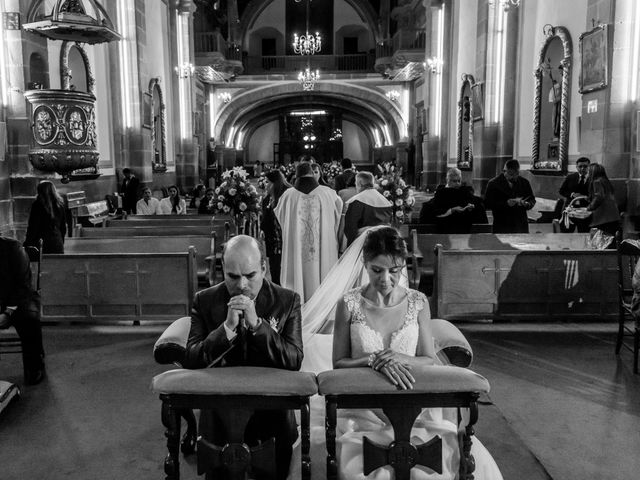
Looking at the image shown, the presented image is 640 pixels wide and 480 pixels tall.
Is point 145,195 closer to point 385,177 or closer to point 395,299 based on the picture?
point 385,177

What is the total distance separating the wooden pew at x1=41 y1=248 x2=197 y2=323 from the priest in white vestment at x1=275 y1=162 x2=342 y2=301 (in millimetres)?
1088

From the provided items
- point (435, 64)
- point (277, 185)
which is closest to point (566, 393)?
point (277, 185)

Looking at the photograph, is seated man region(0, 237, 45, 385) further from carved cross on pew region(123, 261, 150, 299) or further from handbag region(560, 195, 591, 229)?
handbag region(560, 195, 591, 229)

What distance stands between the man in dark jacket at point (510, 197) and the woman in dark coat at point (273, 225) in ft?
7.76

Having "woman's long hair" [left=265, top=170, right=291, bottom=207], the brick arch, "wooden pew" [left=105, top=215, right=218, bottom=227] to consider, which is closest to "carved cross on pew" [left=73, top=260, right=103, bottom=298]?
"woman's long hair" [left=265, top=170, right=291, bottom=207]

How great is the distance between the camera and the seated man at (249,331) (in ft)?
8.17

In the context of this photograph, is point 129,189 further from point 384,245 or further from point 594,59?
point 384,245

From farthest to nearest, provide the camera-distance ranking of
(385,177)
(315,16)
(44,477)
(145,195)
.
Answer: (315,16)
(145,195)
(385,177)
(44,477)

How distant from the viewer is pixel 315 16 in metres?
29.3

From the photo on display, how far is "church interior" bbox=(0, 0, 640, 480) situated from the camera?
379 cm

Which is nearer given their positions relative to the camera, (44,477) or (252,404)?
(252,404)

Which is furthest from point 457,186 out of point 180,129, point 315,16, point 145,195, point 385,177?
point 315,16

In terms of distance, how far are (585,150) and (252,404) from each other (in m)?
7.50

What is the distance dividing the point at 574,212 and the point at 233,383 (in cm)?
600
